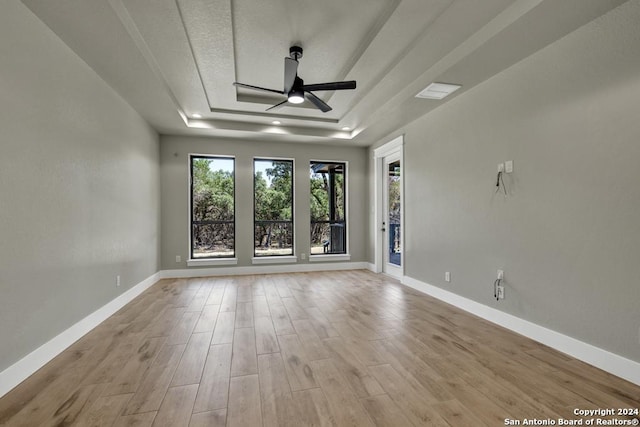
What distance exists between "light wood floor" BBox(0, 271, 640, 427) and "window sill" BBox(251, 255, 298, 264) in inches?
94.1

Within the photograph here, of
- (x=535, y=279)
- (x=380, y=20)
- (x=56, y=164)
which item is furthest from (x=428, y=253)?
(x=56, y=164)

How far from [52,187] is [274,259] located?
156 inches

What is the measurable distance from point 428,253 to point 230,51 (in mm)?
3605

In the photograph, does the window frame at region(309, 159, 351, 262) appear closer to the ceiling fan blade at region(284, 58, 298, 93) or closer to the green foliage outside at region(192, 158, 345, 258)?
the green foliage outside at region(192, 158, 345, 258)

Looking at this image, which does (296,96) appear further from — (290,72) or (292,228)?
(292,228)

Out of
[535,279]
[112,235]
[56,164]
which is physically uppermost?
[56,164]

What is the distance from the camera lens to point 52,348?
2.47 metres

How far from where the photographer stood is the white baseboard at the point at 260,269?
5.64 metres

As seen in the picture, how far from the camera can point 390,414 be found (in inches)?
69.3

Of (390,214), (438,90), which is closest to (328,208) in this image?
(390,214)

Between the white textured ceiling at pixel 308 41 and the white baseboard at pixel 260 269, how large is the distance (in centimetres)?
285

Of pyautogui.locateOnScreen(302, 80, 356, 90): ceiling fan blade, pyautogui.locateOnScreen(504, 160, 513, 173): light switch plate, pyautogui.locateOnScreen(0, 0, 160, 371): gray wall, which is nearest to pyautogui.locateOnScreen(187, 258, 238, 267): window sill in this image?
pyautogui.locateOnScreen(0, 0, 160, 371): gray wall

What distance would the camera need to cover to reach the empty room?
1999 millimetres

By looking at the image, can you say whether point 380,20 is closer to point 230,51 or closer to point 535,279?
point 230,51
